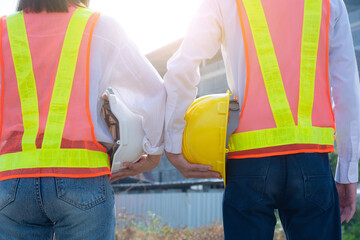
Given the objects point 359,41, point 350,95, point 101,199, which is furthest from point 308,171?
point 359,41

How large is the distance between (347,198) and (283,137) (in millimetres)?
566

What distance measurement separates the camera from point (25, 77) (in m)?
2.09

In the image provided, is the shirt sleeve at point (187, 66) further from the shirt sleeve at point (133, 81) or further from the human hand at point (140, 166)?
the human hand at point (140, 166)

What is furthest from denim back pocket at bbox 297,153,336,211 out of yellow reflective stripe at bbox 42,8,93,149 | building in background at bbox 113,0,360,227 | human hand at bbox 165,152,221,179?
building in background at bbox 113,0,360,227

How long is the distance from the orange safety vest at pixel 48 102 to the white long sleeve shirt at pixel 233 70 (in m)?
0.45

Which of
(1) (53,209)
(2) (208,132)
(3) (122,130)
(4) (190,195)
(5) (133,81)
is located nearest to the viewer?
(1) (53,209)

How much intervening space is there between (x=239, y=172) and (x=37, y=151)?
0.91 m

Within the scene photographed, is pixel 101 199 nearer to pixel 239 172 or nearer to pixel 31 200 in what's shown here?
pixel 31 200

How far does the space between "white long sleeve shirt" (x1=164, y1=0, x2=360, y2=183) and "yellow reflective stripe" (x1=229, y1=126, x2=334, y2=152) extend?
210 millimetres

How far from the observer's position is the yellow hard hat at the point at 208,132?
2.09 meters

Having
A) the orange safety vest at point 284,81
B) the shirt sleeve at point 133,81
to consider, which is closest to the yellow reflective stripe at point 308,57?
the orange safety vest at point 284,81

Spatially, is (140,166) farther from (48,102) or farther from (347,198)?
(347,198)

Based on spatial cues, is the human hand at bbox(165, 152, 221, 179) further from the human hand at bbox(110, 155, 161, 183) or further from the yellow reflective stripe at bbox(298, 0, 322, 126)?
the yellow reflective stripe at bbox(298, 0, 322, 126)

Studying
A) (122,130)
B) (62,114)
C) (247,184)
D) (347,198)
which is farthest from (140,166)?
(347,198)
